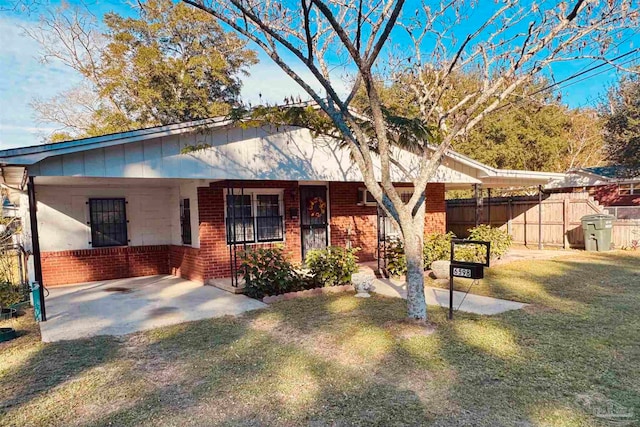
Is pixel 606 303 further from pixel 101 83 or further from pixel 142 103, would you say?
pixel 101 83

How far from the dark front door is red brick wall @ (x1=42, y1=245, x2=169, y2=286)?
3.72 m

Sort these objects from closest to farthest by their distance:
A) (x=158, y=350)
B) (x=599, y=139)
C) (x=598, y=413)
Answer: (x=598, y=413) < (x=158, y=350) < (x=599, y=139)

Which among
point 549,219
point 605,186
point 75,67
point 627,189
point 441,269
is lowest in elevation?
point 441,269

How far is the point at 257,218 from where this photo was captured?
9.78 metres

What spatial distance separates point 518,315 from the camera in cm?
595

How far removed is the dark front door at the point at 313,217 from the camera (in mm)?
10742

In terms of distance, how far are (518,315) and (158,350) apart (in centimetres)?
498

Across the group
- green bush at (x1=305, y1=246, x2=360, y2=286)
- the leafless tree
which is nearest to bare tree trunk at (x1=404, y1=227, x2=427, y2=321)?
green bush at (x1=305, y1=246, x2=360, y2=286)

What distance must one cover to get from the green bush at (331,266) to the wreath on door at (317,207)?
264 centimetres

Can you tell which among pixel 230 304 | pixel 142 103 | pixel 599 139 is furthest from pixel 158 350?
pixel 599 139

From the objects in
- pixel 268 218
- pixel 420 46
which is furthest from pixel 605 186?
pixel 268 218

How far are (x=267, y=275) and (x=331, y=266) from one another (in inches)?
52.2

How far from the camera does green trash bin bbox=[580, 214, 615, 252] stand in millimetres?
13039

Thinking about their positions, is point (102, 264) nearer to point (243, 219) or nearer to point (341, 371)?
point (243, 219)
